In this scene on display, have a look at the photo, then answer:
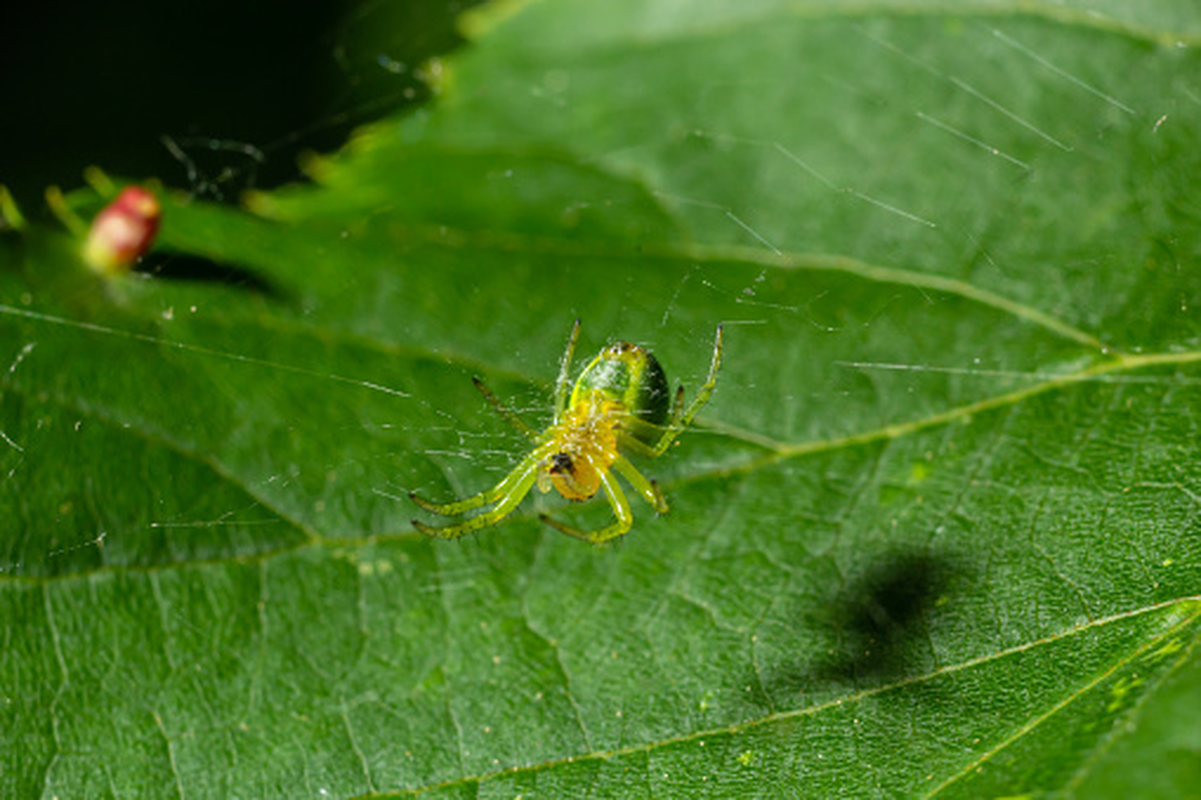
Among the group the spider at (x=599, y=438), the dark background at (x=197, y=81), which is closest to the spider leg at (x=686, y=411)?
the spider at (x=599, y=438)

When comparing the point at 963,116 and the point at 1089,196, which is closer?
the point at 1089,196

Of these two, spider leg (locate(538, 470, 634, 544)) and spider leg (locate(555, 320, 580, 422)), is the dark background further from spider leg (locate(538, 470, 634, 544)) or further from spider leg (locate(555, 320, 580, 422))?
spider leg (locate(538, 470, 634, 544))

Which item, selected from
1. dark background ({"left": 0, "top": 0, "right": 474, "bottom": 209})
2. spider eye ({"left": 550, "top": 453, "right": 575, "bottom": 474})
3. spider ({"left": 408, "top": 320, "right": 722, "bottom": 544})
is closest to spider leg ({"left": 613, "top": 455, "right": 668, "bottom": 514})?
spider ({"left": 408, "top": 320, "right": 722, "bottom": 544})

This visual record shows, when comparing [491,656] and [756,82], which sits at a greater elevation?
[756,82]

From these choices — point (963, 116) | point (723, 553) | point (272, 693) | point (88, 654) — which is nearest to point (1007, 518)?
point (723, 553)

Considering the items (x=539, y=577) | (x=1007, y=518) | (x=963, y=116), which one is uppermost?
(x=963, y=116)

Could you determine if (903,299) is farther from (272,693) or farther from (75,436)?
(75,436)

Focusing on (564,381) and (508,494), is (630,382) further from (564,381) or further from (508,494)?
(508,494)

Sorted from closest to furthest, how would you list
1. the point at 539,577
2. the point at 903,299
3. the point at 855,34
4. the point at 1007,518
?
the point at 1007,518, the point at 539,577, the point at 903,299, the point at 855,34
